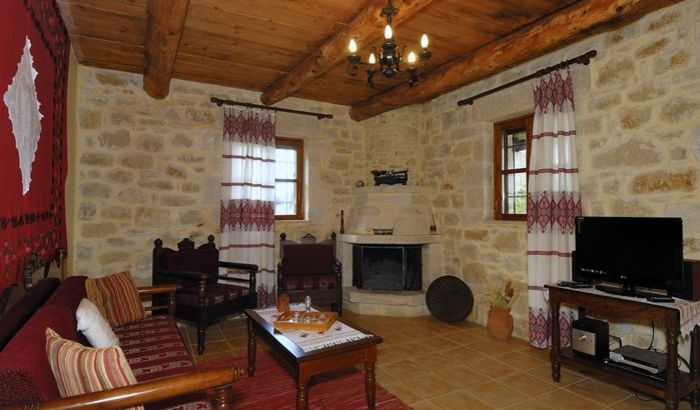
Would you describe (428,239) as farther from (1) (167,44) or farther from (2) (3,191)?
(2) (3,191)

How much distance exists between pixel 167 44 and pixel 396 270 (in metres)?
3.45

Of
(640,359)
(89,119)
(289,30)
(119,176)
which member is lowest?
(640,359)

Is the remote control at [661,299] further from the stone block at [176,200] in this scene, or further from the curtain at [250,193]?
the stone block at [176,200]

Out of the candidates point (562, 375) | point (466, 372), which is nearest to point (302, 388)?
point (466, 372)

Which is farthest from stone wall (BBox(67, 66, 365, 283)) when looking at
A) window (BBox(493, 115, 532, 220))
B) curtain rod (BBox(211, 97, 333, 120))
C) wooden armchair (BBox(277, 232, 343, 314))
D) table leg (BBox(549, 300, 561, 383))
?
table leg (BBox(549, 300, 561, 383))

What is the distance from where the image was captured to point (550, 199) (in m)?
3.40

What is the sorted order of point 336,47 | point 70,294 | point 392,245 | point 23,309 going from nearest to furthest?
point 23,309, point 70,294, point 336,47, point 392,245

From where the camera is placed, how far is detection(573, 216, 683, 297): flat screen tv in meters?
2.51

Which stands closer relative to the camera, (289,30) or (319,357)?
(319,357)

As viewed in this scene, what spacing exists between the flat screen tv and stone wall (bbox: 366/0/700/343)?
0.98 ft

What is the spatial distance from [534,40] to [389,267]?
2.96m

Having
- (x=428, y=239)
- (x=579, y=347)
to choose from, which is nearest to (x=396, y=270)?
(x=428, y=239)

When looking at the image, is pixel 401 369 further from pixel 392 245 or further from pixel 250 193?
pixel 250 193

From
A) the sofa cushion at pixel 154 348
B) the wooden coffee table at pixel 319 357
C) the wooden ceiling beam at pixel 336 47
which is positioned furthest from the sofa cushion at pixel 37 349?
the wooden ceiling beam at pixel 336 47
